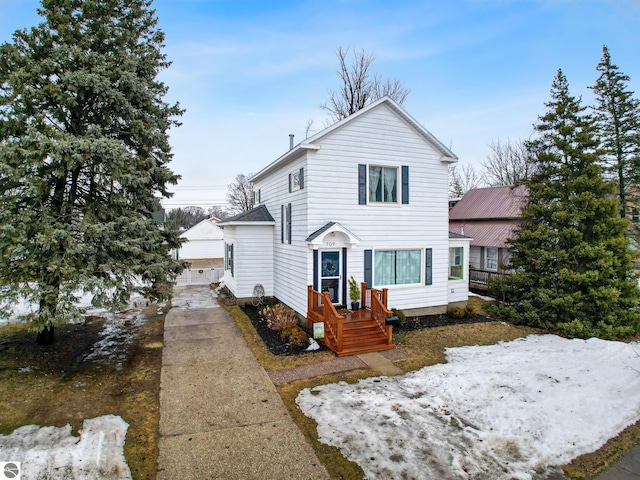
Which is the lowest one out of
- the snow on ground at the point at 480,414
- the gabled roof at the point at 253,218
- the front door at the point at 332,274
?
the snow on ground at the point at 480,414

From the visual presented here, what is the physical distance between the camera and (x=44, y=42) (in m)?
8.23

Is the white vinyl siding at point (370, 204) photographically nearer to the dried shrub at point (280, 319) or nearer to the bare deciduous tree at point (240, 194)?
the dried shrub at point (280, 319)

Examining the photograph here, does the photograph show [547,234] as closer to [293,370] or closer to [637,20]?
[637,20]

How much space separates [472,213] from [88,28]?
22.2 metres

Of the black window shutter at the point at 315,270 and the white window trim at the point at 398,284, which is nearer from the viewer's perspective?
the black window shutter at the point at 315,270

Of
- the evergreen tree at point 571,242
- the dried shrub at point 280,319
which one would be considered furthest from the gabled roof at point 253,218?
the evergreen tree at point 571,242

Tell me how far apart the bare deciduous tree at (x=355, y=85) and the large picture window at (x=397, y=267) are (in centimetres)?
→ 1484

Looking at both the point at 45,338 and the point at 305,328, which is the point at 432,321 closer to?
the point at 305,328

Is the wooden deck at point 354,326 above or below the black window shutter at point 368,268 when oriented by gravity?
below

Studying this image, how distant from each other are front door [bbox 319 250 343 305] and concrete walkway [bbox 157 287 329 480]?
322cm

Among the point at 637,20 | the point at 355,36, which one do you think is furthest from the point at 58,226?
the point at 355,36

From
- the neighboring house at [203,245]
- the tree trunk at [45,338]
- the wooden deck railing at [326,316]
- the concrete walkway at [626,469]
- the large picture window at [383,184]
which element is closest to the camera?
the concrete walkway at [626,469]

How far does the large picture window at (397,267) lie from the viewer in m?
12.1

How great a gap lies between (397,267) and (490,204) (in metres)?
13.7
